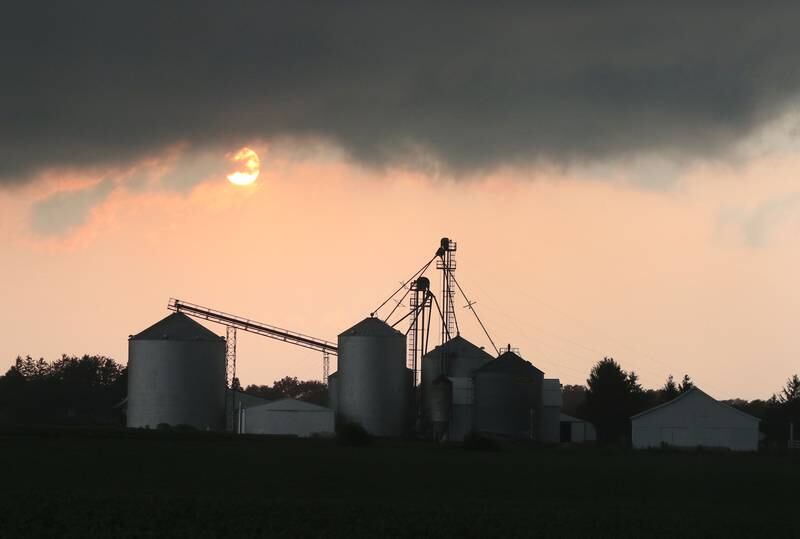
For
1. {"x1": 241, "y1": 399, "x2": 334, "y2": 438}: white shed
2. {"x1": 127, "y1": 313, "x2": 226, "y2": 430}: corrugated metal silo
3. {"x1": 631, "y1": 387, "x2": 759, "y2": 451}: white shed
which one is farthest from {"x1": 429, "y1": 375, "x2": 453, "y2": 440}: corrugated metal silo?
{"x1": 127, "y1": 313, "x2": 226, "y2": 430}: corrugated metal silo

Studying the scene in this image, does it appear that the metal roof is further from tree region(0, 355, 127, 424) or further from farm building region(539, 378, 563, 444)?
tree region(0, 355, 127, 424)

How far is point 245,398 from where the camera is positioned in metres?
135

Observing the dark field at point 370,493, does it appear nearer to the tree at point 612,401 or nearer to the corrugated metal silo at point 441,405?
the corrugated metal silo at point 441,405

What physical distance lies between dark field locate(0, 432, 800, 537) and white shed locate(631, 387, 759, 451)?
2941 centimetres

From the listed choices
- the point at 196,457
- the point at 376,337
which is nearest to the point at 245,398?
the point at 376,337

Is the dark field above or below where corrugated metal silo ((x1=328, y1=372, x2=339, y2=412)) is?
below

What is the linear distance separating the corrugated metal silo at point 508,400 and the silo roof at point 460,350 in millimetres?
9454

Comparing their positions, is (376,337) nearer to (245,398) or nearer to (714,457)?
(245,398)

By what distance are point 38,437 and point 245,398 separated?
41482 mm

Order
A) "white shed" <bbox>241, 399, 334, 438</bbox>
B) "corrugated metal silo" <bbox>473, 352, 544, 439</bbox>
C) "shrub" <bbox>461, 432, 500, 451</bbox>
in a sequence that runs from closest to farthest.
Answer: "shrub" <bbox>461, 432, 500, 451</bbox>
"corrugated metal silo" <bbox>473, 352, 544, 439</bbox>
"white shed" <bbox>241, 399, 334, 438</bbox>

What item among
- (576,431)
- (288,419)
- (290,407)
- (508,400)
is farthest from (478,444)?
(576,431)

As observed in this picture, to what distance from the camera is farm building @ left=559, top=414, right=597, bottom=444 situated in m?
144

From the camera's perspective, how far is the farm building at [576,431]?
144 m

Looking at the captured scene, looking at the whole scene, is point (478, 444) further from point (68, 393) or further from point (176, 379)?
point (68, 393)
